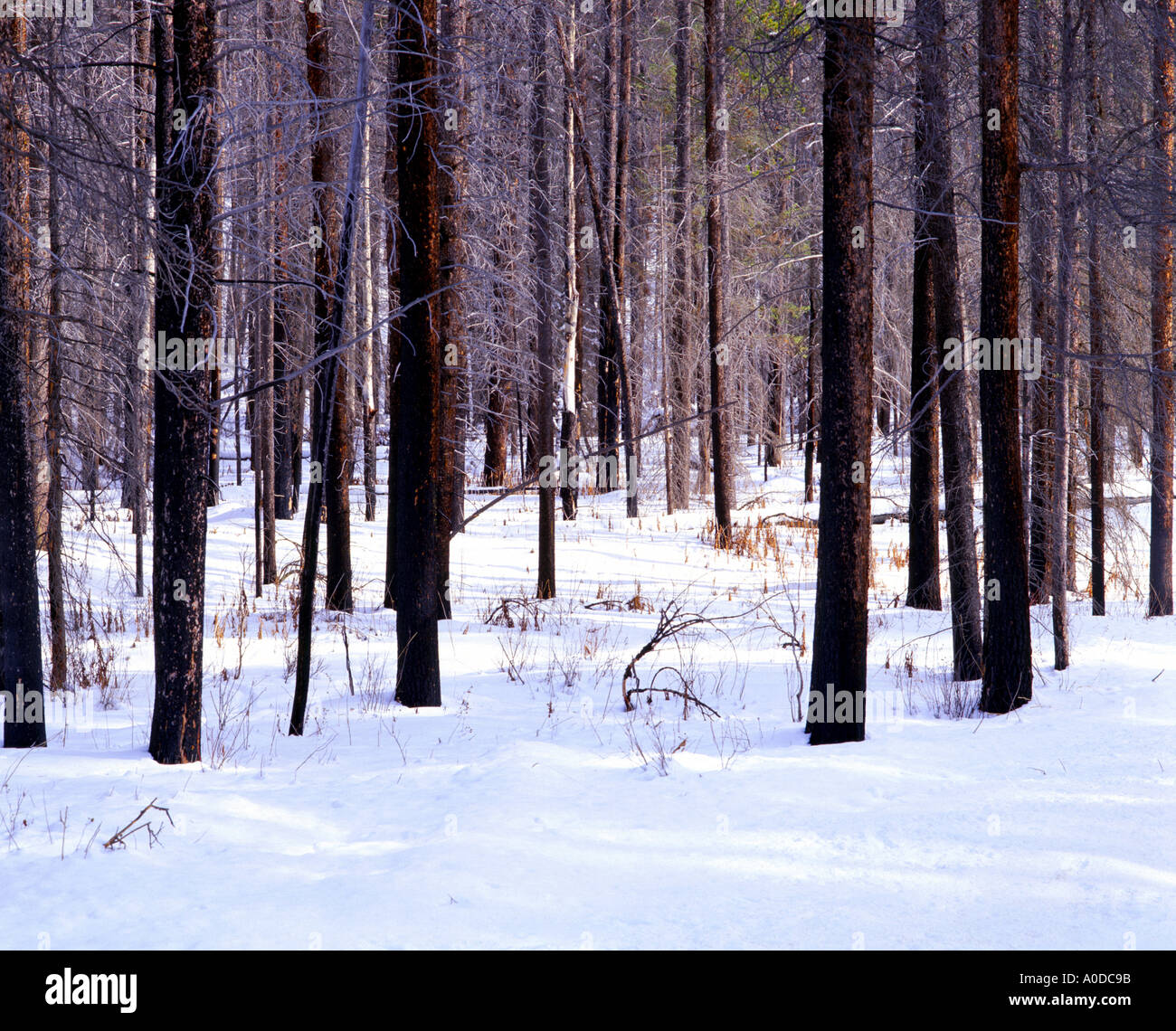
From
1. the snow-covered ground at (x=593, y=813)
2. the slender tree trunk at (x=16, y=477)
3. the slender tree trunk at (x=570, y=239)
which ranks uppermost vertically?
the slender tree trunk at (x=570, y=239)

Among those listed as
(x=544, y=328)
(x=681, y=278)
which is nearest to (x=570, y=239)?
(x=544, y=328)

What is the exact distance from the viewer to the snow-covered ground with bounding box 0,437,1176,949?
4.08 metres

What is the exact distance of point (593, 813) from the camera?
5.45 meters

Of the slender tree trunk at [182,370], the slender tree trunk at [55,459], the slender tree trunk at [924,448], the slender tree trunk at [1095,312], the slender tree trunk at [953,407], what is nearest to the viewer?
the slender tree trunk at [182,370]

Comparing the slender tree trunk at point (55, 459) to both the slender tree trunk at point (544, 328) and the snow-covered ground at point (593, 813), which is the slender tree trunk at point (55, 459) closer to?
the snow-covered ground at point (593, 813)

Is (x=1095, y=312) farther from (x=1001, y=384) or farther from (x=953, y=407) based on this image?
(x=1001, y=384)

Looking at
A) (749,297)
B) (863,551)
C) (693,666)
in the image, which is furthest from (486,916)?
(749,297)

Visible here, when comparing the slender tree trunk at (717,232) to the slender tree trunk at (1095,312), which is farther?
the slender tree trunk at (717,232)

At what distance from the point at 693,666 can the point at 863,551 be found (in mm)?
3177

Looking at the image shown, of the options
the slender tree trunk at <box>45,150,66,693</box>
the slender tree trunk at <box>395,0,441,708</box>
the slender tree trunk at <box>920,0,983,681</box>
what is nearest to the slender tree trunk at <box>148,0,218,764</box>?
the slender tree trunk at <box>45,150,66,693</box>

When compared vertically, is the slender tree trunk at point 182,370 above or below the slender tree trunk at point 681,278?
below

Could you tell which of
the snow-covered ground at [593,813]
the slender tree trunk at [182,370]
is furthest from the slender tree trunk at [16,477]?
the slender tree trunk at [182,370]

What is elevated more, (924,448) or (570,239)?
(570,239)

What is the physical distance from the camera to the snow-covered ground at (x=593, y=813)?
4.08m
